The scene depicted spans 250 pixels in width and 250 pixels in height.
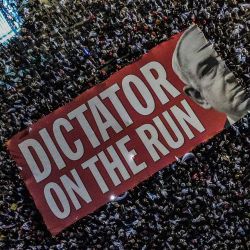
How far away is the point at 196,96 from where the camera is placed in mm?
5656

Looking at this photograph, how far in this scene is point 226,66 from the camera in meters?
5.67

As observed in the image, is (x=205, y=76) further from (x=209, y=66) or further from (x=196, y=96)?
(x=196, y=96)

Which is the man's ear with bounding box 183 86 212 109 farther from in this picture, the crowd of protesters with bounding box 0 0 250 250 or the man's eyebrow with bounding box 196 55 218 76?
the crowd of protesters with bounding box 0 0 250 250

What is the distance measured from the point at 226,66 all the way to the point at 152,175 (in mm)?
1926

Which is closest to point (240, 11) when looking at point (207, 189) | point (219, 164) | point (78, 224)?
point (219, 164)

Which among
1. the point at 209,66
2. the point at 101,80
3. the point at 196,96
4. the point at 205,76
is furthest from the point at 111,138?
the point at 209,66

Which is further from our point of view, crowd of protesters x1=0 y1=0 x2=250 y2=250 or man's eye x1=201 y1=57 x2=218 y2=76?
man's eye x1=201 y1=57 x2=218 y2=76

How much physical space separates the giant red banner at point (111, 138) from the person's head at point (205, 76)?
75 mm

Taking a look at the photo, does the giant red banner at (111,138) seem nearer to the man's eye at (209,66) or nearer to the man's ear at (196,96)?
the man's ear at (196,96)

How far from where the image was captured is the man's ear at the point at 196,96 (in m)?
5.65

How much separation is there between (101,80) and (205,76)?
1529 mm

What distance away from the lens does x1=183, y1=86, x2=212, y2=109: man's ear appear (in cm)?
565

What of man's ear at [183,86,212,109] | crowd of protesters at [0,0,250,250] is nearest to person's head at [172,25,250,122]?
man's ear at [183,86,212,109]

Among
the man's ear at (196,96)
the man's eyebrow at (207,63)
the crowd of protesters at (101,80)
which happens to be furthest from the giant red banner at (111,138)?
the man's eyebrow at (207,63)
